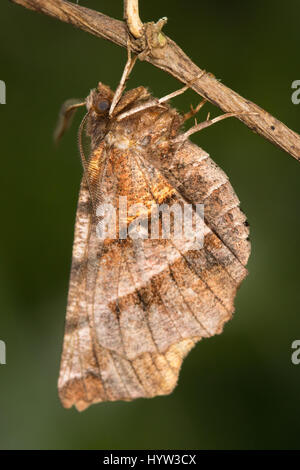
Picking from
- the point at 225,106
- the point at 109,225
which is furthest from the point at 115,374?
the point at 225,106

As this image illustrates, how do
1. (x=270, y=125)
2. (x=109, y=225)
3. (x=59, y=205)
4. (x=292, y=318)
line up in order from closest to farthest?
(x=270, y=125)
(x=109, y=225)
(x=292, y=318)
(x=59, y=205)

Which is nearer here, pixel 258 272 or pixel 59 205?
pixel 258 272

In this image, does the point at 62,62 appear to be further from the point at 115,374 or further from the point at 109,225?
the point at 115,374

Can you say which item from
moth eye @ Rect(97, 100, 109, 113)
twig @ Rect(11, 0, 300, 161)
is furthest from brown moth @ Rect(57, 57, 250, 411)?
twig @ Rect(11, 0, 300, 161)

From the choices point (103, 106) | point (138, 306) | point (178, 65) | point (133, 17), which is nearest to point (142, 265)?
point (138, 306)

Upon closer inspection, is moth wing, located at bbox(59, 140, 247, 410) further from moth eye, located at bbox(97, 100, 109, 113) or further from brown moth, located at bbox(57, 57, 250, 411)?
moth eye, located at bbox(97, 100, 109, 113)

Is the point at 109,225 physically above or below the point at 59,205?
below
